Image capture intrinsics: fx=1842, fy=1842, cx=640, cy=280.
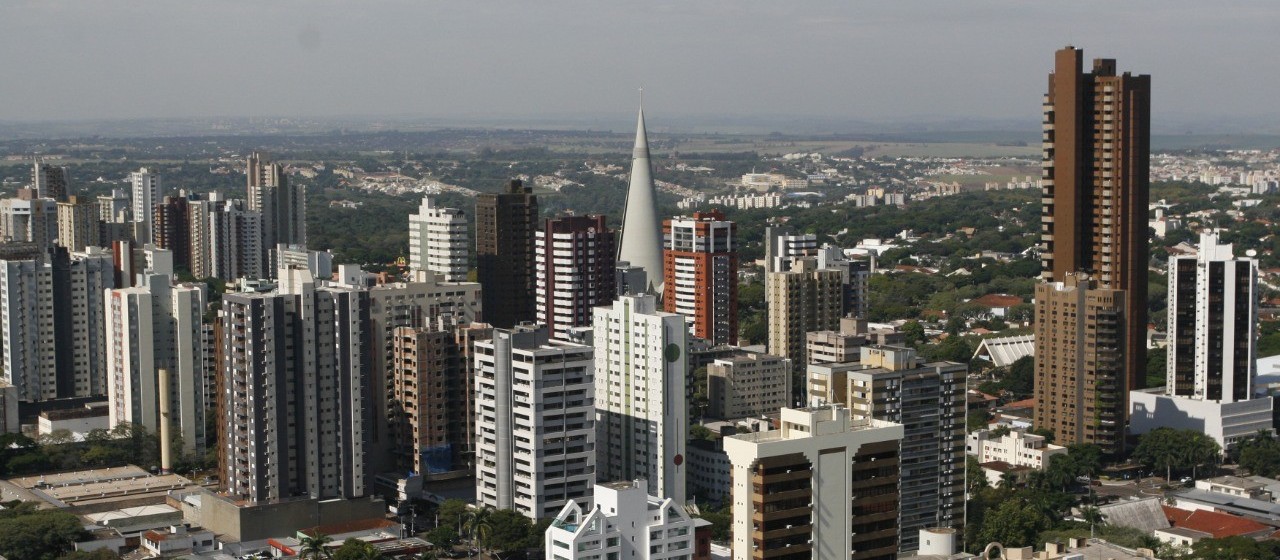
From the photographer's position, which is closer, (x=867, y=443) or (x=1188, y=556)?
(x=867, y=443)

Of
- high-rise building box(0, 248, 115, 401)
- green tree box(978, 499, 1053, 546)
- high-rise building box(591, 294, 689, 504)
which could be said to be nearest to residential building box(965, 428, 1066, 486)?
green tree box(978, 499, 1053, 546)

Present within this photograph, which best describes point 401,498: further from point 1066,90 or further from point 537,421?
point 1066,90

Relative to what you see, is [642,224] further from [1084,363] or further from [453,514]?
[453,514]

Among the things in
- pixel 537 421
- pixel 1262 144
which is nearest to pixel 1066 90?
pixel 537 421

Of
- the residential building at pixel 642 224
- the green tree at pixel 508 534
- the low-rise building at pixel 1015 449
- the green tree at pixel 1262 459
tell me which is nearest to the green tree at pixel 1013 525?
the low-rise building at pixel 1015 449

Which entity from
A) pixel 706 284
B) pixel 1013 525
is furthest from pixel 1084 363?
pixel 706 284

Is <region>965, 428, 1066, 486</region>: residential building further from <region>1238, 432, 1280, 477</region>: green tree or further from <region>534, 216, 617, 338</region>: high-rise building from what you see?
<region>534, 216, 617, 338</region>: high-rise building
